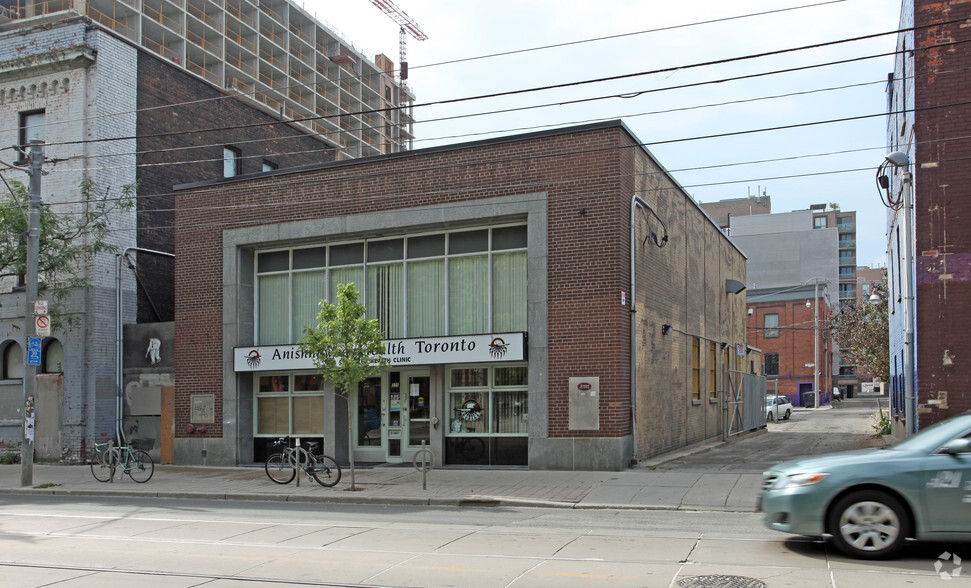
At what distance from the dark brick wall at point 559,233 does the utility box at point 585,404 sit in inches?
5.2

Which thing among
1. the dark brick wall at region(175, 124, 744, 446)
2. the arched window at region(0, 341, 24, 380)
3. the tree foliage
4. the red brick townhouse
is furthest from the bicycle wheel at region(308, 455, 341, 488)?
the tree foliage

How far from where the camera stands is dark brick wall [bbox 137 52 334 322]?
2439cm

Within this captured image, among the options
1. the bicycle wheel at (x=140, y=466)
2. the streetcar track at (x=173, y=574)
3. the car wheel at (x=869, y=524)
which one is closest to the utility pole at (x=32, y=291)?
the bicycle wheel at (x=140, y=466)

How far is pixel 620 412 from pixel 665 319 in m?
4.64

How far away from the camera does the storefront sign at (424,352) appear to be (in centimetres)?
1789

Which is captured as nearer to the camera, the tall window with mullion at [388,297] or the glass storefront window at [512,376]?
the glass storefront window at [512,376]

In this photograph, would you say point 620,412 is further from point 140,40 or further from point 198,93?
point 140,40

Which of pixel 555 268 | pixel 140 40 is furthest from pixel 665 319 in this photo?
pixel 140 40

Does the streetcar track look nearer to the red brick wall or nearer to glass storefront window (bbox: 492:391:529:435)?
the red brick wall

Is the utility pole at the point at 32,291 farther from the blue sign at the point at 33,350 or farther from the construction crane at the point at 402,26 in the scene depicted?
the construction crane at the point at 402,26

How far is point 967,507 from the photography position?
301 inches

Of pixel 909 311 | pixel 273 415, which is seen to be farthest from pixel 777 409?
pixel 273 415

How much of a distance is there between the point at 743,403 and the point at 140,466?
68.5 feet

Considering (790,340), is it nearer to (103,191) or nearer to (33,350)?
(103,191)
